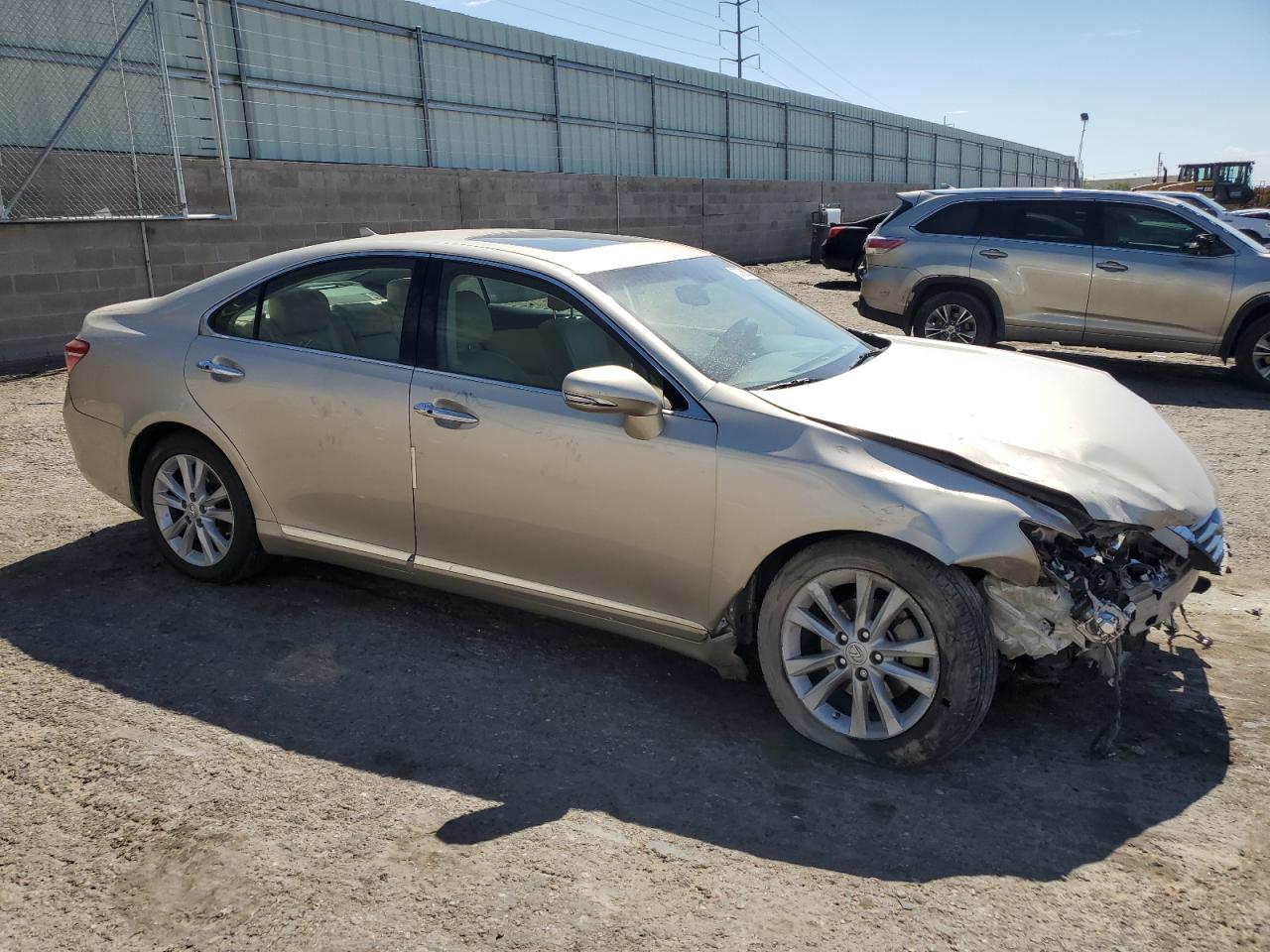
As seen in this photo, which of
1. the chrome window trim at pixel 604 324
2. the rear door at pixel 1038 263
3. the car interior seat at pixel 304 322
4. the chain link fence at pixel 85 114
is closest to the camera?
the chrome window trim at pixel 604 324

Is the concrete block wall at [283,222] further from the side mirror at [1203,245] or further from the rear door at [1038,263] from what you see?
the side mirror at [1203,245]

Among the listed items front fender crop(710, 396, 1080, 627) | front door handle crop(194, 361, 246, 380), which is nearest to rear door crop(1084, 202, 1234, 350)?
front fender crop(710, 396, 1080, 627)

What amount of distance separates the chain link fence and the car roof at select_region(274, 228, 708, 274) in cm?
768

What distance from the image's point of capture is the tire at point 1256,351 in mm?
9492

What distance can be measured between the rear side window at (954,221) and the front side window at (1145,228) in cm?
122

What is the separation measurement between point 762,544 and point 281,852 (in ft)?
5.71

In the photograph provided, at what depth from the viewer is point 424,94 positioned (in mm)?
16109

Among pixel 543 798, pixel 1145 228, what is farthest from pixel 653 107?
pixel 543 798

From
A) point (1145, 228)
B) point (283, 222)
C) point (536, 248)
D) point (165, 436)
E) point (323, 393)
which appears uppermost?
point (283, 222)

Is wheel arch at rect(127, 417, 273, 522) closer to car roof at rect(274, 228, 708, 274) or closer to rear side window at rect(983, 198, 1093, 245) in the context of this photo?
car roof at rect(274, 228, 708, 274)

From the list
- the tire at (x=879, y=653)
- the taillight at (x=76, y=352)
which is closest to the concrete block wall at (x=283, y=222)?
the taillight at (x=76, y=352)

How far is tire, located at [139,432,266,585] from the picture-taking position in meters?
4.57

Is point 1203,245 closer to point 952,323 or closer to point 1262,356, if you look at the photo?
point 1262,356

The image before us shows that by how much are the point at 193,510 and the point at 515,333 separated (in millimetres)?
1879
